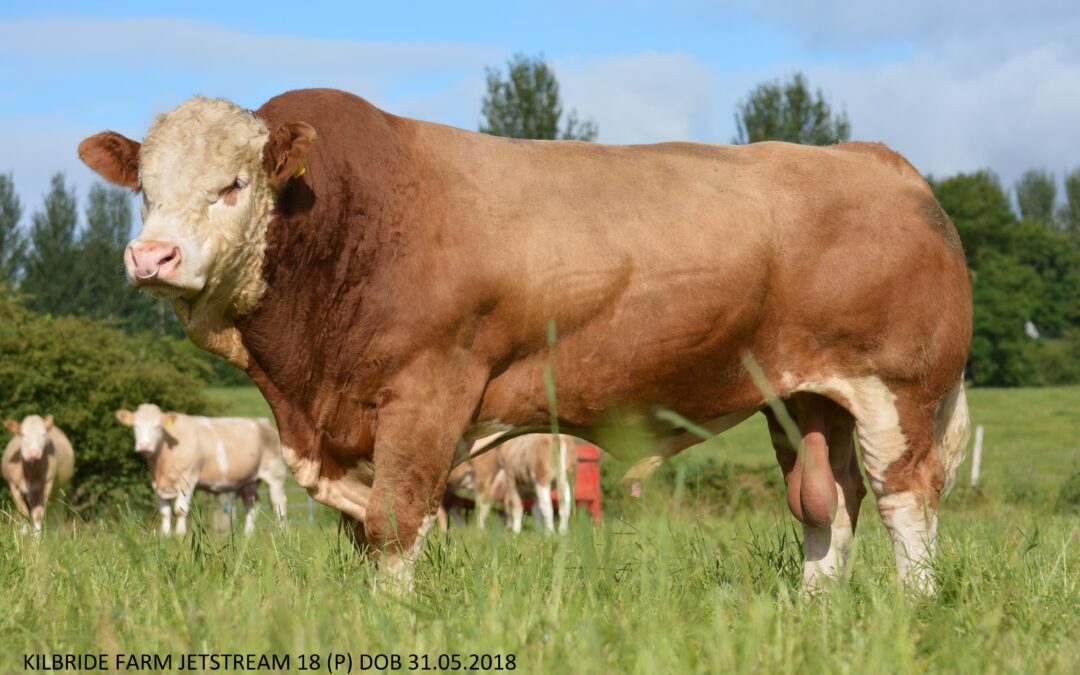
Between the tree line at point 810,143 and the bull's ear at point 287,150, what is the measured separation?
162ft

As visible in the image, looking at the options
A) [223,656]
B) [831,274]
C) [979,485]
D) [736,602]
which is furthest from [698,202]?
[979,485]

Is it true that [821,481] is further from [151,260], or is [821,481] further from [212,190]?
[151,260]

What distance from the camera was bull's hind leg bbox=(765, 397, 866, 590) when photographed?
16.0 feet

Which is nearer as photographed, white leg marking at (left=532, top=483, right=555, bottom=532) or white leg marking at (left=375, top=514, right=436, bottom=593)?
white leg marking at (left=375, top=514, right=436, bottom=593)

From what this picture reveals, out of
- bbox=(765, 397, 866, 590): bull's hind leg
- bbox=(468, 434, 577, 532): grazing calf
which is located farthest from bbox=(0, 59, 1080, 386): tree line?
bbox=(765, 397, 866, 590): bull's hind leg

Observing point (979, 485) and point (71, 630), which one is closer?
point (71, 630)

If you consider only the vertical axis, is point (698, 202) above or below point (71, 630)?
above

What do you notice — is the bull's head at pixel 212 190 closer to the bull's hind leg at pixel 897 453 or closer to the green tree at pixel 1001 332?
the bull's hind leg at pixel 897 453

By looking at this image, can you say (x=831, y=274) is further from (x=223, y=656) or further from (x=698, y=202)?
(x=223, y=656)

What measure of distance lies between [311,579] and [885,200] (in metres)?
2.89

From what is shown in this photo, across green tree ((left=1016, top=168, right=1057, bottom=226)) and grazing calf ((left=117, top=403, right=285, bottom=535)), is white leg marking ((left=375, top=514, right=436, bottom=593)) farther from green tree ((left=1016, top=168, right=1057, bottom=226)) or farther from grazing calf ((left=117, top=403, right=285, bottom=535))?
green tree ((left=1016, top=168, right=1057, bottom=226))

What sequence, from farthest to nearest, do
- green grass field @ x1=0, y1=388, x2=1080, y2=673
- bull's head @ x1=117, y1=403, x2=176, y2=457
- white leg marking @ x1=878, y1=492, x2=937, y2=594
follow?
1. bull's head @ x1=117, y1=403, x2=176, y2=457
2. white leg marking @ x1=878, y1=492, x2=937, y2=594
3. green grass field @ x1=0, y1=388, x2=1080, y2=673

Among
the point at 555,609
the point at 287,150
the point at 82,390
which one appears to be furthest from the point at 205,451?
the point at 555,609

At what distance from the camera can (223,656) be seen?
2.67 meters
